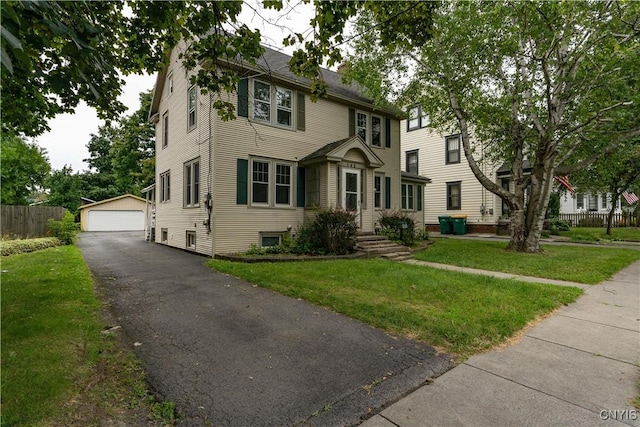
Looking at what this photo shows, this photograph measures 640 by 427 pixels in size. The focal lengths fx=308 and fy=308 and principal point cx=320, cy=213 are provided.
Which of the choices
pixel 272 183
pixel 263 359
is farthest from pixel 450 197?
pixel 263 359

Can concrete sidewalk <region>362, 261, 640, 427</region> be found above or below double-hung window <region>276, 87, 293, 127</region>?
below

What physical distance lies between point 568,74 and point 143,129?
26.8 metres

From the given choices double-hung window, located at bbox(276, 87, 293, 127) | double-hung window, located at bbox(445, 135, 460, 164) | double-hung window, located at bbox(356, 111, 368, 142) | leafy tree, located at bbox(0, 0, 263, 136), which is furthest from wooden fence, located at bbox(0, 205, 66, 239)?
double-hung window, located at bbox(445, 135, 460, 164)

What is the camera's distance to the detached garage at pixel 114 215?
27.5 meters

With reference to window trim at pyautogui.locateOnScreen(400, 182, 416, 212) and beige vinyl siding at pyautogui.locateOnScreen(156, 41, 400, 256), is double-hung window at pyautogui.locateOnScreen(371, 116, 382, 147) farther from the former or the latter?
window trim at pyautogui.locateOnScreen(400, 182, 416, 212)

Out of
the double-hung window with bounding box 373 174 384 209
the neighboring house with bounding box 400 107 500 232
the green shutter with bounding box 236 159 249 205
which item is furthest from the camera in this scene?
the neighboring house with bounding box 400 107 500 232

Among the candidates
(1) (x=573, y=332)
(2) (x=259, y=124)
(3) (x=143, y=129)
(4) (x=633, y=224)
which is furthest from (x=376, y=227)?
(4) (x=633, y=224)

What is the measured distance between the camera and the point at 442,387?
270 cm

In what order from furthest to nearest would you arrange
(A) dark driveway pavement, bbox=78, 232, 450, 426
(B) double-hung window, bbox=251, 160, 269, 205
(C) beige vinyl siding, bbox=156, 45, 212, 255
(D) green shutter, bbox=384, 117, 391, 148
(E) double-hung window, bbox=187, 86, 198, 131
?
1. (D) green shutter, bbox=384, 117, 391, 148
2. (E) double-hung window, bbox=187, 86, 198, 131
3. (B) double-hung window, bbox=251, 160, 269, 205
4. (C) beige vinyl siding, bbox=156, 45, 212, 255
5. (A) dark driveway pavement, bbox=78, 232, 450, 426

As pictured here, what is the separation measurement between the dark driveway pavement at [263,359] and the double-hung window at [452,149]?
61.1 feet

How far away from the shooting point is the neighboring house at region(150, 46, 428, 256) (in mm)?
10055

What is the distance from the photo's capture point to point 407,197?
16281 millimetres

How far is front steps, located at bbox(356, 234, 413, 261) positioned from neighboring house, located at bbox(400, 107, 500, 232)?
9.97 m

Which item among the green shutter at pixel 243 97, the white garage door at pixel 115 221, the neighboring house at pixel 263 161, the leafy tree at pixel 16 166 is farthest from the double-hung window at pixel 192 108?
the white garage door at pixel 115 221
